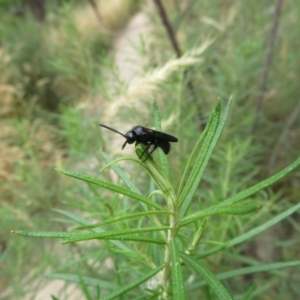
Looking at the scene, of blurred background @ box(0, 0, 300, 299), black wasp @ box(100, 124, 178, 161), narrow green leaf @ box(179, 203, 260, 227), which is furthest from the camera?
blurred background @ box(0, 0, 300, 299)

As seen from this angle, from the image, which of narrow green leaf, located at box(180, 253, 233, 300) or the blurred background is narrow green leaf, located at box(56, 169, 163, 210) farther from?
the blurred background

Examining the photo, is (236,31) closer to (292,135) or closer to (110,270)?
(292,135)

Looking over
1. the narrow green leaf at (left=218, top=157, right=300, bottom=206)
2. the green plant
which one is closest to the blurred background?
the green plant

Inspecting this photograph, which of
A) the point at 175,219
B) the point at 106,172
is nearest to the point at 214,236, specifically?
the point at 106,172

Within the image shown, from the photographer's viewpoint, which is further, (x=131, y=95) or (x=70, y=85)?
(x=70, y=85)

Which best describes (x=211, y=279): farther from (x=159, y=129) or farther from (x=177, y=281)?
(x=159, y=129)

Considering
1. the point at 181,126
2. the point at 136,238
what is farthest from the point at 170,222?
the point at 181,126
